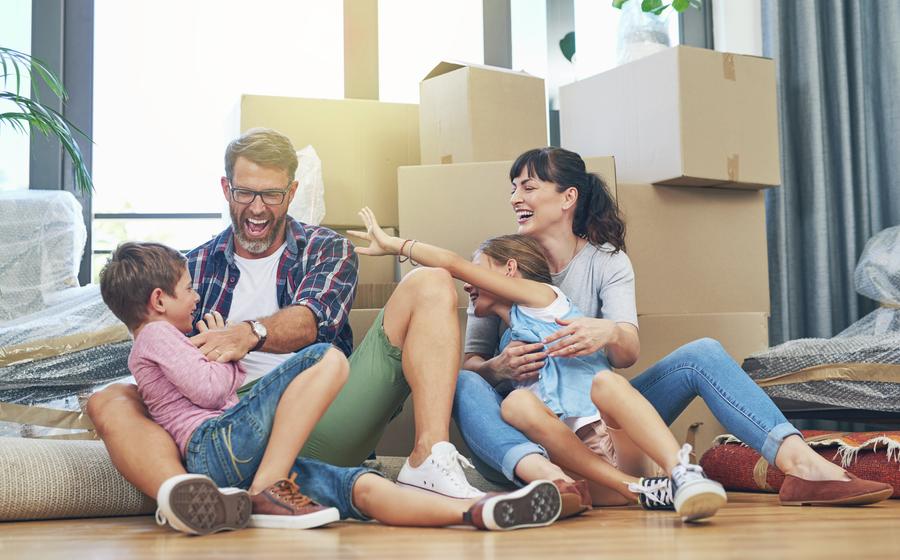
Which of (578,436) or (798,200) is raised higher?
(798,200)

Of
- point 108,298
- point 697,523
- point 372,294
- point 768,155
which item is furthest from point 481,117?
point 697,523

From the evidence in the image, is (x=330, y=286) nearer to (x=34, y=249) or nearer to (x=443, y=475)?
(x=443, y=475)

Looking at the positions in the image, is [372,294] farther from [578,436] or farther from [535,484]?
[535,484]

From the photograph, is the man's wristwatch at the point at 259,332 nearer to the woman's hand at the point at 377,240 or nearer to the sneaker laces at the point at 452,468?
the woman's hand at the point at 377,240

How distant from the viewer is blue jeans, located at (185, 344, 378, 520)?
1297mm

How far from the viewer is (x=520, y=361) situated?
158cm

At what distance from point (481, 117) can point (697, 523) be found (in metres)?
1.11

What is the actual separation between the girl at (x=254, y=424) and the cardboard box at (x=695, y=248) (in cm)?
92

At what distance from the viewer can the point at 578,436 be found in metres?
1.54

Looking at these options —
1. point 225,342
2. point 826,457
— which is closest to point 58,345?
point 225,342

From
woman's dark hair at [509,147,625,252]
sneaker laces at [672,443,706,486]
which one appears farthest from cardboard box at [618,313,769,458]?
sneaker laces at [672,443,706,486]

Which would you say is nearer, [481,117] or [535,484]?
[535,484]

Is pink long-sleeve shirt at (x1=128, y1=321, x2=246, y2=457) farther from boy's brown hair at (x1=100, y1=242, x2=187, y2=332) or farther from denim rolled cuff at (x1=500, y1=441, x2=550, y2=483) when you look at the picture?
denim rolled cuff at (x1=500, y1=441, x2=550, y2=483)

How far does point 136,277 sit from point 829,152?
1.98 m
